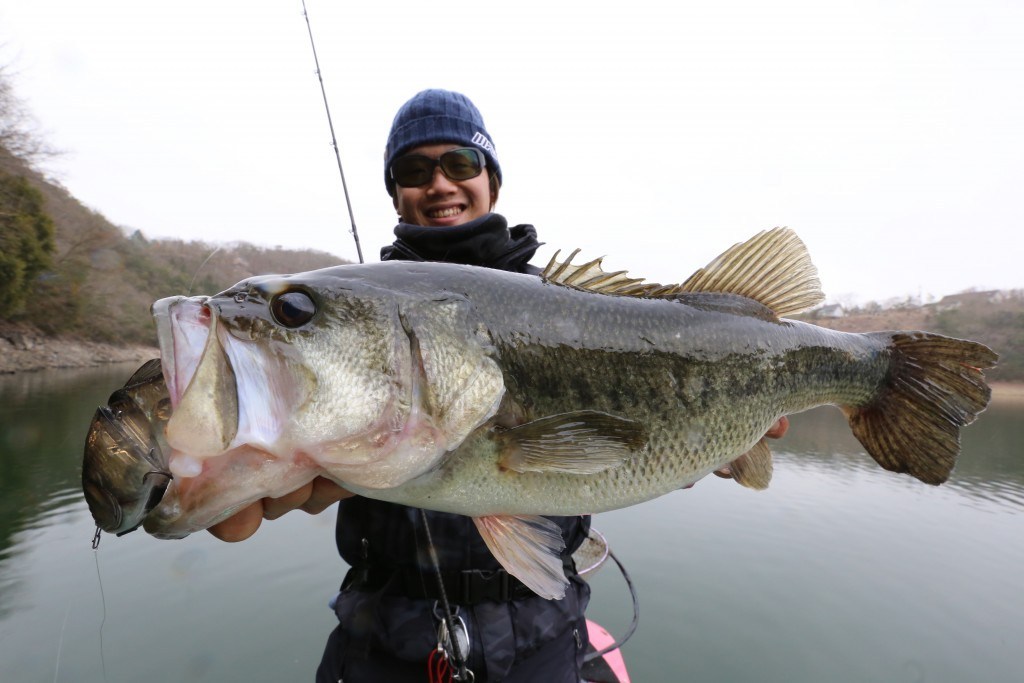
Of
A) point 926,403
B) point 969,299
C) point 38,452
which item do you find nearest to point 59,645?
point 926,403

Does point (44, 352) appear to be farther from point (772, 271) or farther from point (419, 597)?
point (772, 271)

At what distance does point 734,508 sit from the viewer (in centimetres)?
1180

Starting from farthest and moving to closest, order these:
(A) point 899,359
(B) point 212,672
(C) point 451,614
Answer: (B) point 212,672 → (A) point 899,359 → (C) point 451,614

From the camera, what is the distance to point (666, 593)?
25.5 ft

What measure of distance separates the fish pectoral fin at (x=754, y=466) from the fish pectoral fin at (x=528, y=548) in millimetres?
951

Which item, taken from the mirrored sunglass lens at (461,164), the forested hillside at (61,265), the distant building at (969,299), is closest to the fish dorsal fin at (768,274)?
the mirrored sunglass lens at (461,164)

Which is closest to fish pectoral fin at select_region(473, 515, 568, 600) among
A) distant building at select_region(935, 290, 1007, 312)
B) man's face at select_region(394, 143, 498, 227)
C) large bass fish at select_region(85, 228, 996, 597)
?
large bass fish at select_region(85, 228, 996, 597)

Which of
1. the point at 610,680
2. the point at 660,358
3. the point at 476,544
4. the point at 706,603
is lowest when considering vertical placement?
the point at 706,603

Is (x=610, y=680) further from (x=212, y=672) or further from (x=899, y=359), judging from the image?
(x=212, y=672)

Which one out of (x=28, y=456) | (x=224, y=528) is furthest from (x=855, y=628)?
(x=28, y=456)

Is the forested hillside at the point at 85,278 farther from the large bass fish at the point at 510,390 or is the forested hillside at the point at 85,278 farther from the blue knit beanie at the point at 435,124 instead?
the large bass fish at the point at 510,390

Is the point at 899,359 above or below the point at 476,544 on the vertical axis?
above

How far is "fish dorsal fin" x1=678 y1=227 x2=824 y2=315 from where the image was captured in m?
1.98

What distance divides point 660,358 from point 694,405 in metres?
0.20
